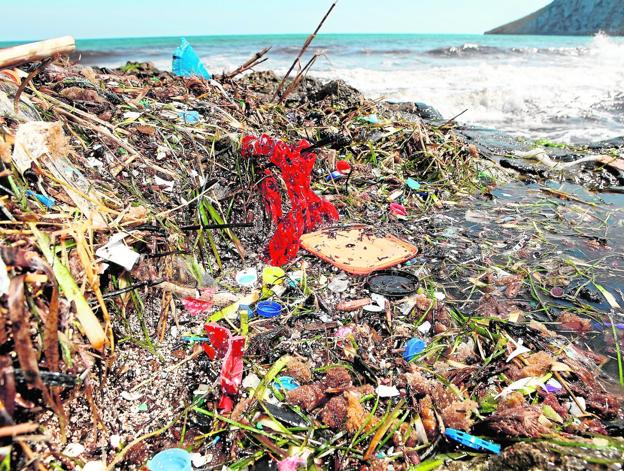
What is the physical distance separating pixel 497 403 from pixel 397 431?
19.8 inches

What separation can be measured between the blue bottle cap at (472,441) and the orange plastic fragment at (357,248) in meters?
1.32

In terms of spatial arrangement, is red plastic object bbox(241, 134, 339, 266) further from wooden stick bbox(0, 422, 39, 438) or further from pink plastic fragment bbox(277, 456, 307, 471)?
wooden stick bbox(0, 422, 39, 438)

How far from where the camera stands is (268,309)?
2428 mm

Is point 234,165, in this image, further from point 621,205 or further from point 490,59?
point 490,59

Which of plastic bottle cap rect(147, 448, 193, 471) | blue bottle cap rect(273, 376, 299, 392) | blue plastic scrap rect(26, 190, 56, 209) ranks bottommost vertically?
plastic bottle cap rect(147, 448, 193, 471)

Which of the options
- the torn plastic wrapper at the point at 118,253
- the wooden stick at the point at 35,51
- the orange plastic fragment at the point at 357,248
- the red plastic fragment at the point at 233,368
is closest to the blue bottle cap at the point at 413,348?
the orange plastic fragment at the point at 357,248

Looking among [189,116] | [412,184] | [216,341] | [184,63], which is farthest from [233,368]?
[184,63]

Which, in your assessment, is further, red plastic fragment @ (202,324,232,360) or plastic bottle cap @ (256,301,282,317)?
plastic bottle cap @ (256,301,282,317)

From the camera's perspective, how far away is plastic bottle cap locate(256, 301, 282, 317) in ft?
7.91

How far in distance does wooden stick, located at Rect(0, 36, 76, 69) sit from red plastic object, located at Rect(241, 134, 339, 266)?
1.25 metres

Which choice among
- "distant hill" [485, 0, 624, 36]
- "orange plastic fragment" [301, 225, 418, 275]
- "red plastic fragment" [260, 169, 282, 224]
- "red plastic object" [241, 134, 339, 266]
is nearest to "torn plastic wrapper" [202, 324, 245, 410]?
"red plastic object" [241, 134, 339, 266]

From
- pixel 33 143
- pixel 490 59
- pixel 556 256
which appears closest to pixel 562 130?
pixel 556 256

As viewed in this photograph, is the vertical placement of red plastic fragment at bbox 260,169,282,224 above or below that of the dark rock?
below

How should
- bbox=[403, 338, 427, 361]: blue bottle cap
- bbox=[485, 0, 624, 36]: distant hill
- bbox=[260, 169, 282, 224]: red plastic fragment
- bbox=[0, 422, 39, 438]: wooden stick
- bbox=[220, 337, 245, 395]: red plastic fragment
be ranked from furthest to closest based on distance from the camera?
1. bbox=[485, 0, 624, 36]: distant hill
2. bbox=[260, 169, 282, 224]: red plastic fragment
3. bbox=[403, 338, 427, 361]: blue bottle cap
4. bbox=[220, 337, 245, 395]: red plastic fragment
5. bbox=[0, 422, 39, 438]: wooden stick
